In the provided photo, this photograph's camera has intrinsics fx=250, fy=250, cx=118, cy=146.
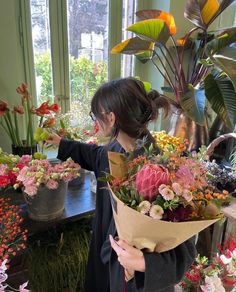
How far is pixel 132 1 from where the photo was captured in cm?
175

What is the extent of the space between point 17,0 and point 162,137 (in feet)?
3.59

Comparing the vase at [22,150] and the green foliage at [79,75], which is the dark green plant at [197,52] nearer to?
the green foliage at [79,75]

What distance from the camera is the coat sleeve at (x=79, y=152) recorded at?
104cm

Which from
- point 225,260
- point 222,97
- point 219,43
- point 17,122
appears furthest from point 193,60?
point 225,260

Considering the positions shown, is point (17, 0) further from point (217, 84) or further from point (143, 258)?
point (143, 258)

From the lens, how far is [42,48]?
4.93 feet

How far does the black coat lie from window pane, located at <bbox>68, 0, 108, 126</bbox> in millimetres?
522

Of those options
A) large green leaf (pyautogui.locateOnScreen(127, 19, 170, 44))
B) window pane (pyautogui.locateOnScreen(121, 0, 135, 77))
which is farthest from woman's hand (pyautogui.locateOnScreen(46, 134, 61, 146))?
window pane (pyautogui.locateOnScreen(121, 0, 135, 77))

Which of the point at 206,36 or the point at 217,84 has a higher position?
the point at 206,36

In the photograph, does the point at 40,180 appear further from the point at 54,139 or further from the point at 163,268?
the point at 163,268

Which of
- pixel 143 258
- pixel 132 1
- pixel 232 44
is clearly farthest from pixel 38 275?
pixel 132 1

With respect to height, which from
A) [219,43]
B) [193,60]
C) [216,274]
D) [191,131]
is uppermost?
[219,43]

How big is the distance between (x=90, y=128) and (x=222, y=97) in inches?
31.2

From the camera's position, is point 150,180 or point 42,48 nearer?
point 150,180
